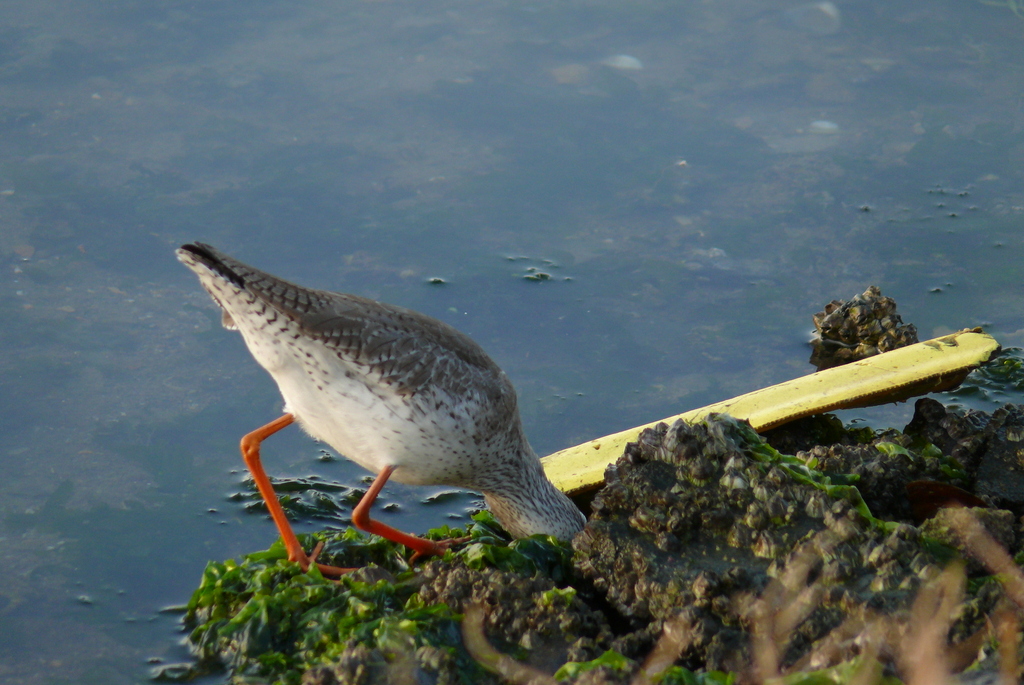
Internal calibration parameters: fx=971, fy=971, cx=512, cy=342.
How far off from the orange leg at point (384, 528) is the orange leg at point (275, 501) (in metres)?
0.18

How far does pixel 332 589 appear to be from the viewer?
3.27 metres

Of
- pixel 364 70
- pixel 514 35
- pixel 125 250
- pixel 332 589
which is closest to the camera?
pixel 332 589

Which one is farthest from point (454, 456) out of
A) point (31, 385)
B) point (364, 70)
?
point (364, 70)

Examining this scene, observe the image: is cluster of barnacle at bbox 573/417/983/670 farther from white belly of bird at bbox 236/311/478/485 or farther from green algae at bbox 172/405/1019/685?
white belly of bird at bbox 236/311/478/485

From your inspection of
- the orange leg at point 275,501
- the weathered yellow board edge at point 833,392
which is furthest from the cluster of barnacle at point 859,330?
the orange leg at point 275,501

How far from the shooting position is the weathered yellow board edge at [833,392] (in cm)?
411

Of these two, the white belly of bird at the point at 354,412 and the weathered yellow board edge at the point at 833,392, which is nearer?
the white belly of bird at the point at 354,412

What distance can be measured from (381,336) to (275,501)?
2.49 ft

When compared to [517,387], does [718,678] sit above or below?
above

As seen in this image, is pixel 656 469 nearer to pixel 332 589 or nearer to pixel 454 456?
pixel 454 456

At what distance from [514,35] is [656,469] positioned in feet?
15.8

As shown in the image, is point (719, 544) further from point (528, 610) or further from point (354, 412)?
point (354, 412)

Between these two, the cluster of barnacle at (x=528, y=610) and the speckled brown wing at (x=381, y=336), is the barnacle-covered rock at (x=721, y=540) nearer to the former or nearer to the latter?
the cluster of barnacle at (x=528, y=610)

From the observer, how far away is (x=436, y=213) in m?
5.72
